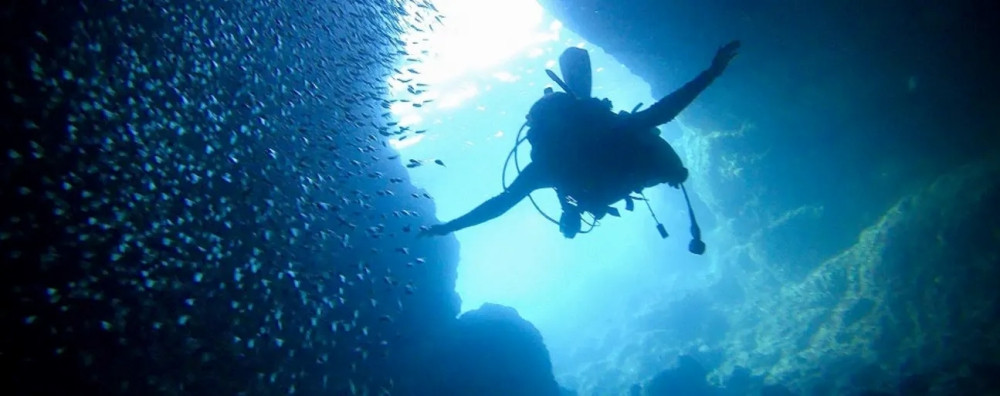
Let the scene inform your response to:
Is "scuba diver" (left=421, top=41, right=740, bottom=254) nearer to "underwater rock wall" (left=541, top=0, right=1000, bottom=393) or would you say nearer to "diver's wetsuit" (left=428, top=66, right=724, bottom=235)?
"diver's wetsuit" (left=428, top=66, right=724, bottom=235)

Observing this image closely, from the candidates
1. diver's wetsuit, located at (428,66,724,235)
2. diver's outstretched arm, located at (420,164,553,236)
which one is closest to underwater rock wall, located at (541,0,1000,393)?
diver's wetsuit, located at (428,66,724,235)

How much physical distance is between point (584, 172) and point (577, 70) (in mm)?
1741

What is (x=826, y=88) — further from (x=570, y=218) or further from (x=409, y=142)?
(x=409, y=142)

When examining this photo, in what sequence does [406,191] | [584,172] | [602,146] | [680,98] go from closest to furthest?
1. [680,98]
2. [602,146]
3. [584,172]
4. [406,191]

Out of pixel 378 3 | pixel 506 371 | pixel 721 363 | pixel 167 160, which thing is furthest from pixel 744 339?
pixel 167 160

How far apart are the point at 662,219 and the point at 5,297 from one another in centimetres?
3747

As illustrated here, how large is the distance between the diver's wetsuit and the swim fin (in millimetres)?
1118

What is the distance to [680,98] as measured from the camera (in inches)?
223

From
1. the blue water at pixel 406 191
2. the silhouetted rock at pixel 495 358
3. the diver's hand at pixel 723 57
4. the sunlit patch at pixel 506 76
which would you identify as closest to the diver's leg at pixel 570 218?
the blue water at pixel 406 191

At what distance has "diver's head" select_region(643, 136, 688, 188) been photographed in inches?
236

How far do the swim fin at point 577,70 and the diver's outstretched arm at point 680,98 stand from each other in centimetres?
121

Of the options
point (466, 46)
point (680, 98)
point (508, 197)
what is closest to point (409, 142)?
point (466, 46)

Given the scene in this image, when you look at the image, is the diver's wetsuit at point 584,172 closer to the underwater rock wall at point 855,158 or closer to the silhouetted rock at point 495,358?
the silhouetted rock at point 495,358

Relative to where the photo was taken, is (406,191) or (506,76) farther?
(506,76)
